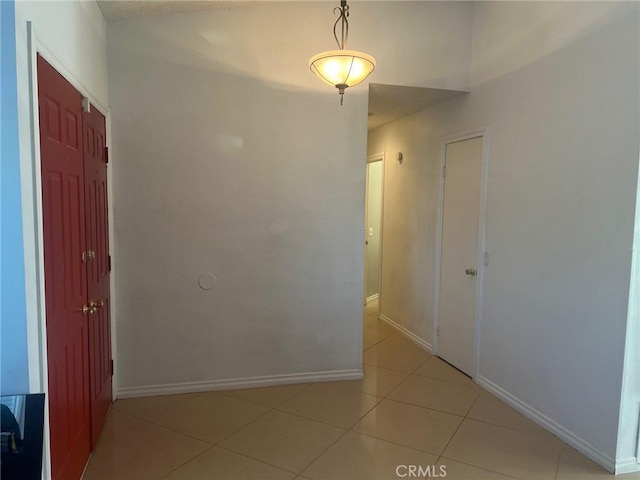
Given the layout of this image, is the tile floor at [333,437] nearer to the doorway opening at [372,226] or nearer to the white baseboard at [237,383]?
the white baseboard at [237,383]

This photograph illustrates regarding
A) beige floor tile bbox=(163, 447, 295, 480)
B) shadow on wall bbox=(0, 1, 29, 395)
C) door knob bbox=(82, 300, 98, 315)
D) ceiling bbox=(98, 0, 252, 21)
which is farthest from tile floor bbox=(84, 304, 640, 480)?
ceiling bbox=(98, 0, 252, 21)

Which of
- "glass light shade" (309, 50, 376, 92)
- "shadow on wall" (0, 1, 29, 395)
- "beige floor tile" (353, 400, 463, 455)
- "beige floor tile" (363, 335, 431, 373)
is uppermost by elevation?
"glass light shade" (309, 50, 376, 92)

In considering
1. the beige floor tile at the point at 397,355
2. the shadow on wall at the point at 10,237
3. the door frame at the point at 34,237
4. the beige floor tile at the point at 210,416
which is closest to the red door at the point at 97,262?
the beige floor tile at the point at 210,416

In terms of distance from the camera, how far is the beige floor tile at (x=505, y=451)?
239cm

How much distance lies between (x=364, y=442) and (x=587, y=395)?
141 centimetres

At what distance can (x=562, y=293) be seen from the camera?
8.85ft

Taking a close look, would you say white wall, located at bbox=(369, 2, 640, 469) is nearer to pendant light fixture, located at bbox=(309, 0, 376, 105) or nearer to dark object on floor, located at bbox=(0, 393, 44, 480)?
pendant light fixture, located at bbox=(309, 0, 376, 105)

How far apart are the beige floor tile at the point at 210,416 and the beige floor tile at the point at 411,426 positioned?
32.0 inches

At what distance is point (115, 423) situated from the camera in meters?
2.83

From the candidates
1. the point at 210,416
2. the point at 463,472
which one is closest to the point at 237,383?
the point at 210,416

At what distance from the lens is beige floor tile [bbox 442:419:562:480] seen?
7.84ft

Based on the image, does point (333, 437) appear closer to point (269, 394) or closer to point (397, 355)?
point (269, 394)

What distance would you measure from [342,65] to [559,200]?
1661 mm

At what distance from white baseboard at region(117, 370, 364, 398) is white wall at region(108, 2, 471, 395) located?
0.6 inches
